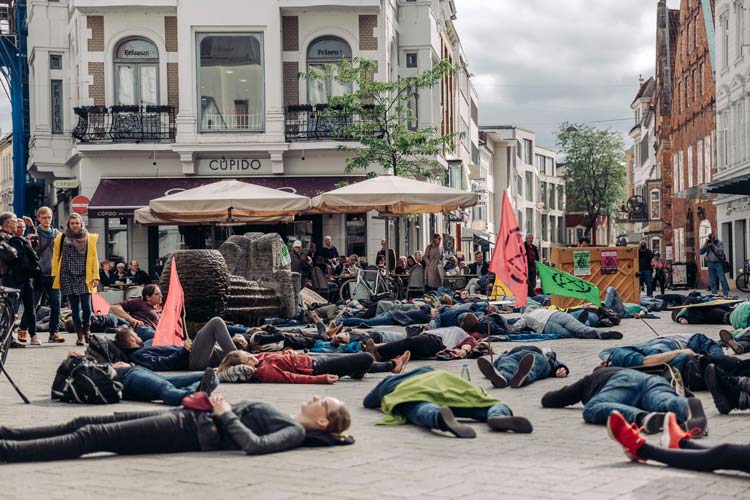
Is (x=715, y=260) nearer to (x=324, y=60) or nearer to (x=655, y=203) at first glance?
A: (x=324, y=60)

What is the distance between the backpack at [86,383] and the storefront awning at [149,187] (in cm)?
2369

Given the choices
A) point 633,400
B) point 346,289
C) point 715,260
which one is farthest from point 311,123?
point 633,400

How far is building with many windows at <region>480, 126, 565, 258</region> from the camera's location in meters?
94.2

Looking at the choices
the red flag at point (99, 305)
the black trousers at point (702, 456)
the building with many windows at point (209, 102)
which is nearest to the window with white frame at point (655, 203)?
the building with many windows at point (209, 102)

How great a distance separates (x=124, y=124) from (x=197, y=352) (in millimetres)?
23597

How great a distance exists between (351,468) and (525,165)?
345ft

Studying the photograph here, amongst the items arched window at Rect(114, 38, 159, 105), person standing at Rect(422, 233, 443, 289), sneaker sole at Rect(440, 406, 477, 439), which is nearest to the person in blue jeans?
sneaker sole at Rect(440, 406, 477, 439)

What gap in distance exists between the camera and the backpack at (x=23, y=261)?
15.0 m

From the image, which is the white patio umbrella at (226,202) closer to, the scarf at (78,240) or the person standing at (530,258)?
the person standing at (530,258)

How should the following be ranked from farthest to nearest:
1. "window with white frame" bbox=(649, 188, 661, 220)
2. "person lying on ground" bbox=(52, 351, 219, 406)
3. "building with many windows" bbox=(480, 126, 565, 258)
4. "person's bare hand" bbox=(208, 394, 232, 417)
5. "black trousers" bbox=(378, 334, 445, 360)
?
1. "building with many windows" bbox=(480, 126, 565, 258)
2. "window with white frame" bbox=(649, 188, 661, 220)
3. "black trousers" bbox=(378, 334, 445, 360)
4. "person lying on ground" bbox=(52, 351, 219, 406)
5. "person's bare hand" bbox=(208, 394, 232, 417)

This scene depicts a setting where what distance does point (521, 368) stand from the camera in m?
9.97

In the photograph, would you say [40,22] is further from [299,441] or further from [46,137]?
[299,441]

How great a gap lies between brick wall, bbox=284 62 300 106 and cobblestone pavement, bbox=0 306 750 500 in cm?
2661

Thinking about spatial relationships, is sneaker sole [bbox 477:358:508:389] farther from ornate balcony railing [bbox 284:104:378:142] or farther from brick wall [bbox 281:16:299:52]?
brick wall [bbox 281:16:299:52]
